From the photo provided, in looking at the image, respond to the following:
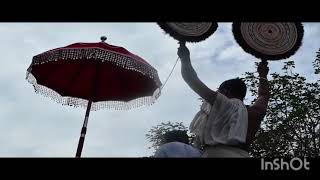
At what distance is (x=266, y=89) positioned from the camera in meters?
3.38

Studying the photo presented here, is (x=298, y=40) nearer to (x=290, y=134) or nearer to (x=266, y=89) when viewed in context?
(x=266, y=89)

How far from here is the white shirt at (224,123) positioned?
301cm

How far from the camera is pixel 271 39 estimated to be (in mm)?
3346

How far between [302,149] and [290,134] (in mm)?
872

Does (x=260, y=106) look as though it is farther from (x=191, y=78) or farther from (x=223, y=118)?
(x=191, y=78)

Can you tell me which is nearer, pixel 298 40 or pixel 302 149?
pixel 298 40

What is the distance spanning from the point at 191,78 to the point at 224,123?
35cm

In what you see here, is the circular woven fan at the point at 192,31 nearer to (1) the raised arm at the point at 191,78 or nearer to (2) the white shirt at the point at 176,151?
(1) the raised arm at the point at 191,78

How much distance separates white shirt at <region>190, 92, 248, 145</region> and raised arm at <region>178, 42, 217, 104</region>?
58 mm

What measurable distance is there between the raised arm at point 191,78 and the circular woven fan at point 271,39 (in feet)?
1.29

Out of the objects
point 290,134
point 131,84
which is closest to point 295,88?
point 290,134
